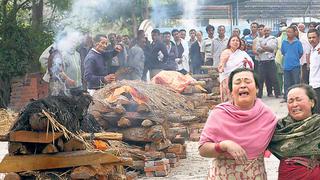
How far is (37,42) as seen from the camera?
60.9 feet

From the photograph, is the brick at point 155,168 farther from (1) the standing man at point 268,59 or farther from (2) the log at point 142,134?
(1) the standing man at point 268,59

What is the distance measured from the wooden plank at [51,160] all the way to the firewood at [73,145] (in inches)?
2.7

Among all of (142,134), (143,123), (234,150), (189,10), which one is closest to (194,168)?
(142,134)

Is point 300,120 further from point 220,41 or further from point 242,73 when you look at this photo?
point 220,41

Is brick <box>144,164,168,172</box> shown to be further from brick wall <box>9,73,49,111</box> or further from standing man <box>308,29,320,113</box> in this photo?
brick wall <box>9,73,49,111</box>

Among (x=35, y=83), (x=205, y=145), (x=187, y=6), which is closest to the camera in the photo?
(x=205, y=145)

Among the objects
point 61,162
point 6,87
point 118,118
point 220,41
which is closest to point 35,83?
point 6,87

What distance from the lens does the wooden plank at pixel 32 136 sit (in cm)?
698

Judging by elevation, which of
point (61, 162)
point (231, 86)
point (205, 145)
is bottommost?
point (61, 162)

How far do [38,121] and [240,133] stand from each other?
272 centimetres

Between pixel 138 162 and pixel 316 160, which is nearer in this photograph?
pixel 316 160

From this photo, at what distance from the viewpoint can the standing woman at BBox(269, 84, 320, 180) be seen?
4.88 metres

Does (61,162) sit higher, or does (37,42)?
(37,42)

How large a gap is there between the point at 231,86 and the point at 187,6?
20872 mm
